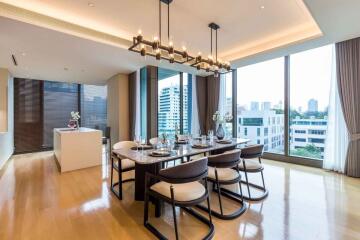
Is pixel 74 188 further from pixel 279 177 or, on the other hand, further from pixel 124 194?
pixel 279 177

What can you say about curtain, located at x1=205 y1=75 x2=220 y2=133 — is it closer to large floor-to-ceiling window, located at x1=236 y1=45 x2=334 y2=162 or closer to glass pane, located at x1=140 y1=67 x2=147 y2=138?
large floor-to-ceiling window, located at x1=236 y1=45 x2=334 y2=162

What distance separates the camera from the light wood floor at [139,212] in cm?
206

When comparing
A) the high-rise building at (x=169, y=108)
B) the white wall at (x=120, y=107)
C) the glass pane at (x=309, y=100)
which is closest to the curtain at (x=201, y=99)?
the high-rise building at (x=169, y=108)

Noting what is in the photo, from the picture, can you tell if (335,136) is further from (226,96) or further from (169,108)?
(169,108)

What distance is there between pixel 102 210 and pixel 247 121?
15.8 ft

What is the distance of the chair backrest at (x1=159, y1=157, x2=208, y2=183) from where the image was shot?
6.30 ft

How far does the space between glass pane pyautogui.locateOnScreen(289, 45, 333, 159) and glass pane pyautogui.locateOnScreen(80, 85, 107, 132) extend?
717 cm

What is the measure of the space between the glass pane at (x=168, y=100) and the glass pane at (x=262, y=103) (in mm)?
2078

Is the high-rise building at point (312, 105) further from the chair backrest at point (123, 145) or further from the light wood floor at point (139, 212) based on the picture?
the chair backrest at point (123, 145)

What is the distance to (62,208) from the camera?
2617mm

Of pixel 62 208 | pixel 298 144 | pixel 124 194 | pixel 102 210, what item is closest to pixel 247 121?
pixel 298 144

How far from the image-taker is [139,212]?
2521mm

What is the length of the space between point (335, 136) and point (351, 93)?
971 mm

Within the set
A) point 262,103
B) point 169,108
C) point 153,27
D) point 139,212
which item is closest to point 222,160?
point 139,212
